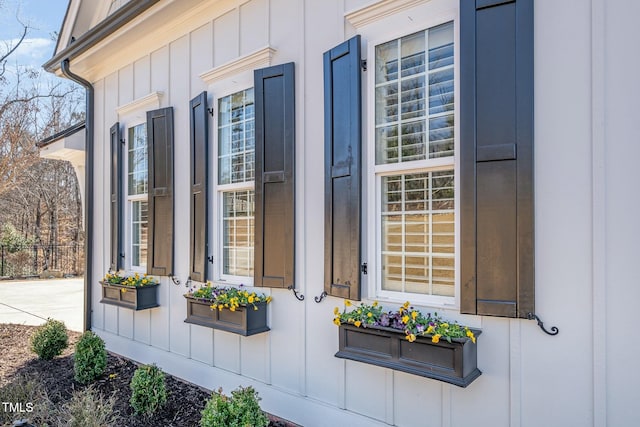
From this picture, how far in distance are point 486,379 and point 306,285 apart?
4.62 ft

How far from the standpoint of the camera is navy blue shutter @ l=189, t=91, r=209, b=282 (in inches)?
154

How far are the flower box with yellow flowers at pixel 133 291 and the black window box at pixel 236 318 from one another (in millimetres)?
1090

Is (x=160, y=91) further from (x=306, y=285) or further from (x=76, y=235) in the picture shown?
(x=76, y=235)

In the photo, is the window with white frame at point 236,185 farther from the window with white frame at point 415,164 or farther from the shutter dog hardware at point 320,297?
the window with white frame at point 415,164

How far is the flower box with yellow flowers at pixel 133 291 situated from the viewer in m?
4.43

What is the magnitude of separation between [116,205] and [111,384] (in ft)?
7.05

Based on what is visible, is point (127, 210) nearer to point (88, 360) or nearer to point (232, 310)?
point (88, 360)

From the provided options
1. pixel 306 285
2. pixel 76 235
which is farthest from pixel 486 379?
pixel 76 235

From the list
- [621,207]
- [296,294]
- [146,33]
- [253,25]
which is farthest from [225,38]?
[621,207]

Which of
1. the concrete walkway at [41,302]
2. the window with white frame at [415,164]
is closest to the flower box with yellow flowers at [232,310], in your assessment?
the window with white frame at [415,164]

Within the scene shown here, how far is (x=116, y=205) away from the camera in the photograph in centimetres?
516

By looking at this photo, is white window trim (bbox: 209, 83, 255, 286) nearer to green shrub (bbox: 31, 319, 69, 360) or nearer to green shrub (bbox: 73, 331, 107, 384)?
green shrub (bbox: 73, 331, 107, 384)

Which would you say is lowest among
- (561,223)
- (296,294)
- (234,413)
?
(234,413)

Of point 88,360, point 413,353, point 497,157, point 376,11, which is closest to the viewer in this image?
point 497,157
